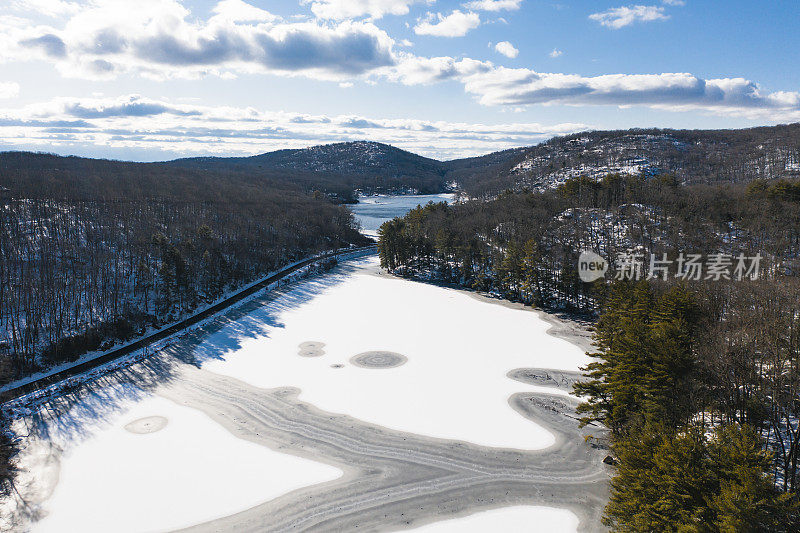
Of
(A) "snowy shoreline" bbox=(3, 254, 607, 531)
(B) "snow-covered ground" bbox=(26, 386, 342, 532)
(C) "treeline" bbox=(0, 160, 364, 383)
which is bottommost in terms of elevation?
(B) "snow-covered ground" bbox=(26, 386, 342, 532)

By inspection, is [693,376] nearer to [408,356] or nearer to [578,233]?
[408,356]

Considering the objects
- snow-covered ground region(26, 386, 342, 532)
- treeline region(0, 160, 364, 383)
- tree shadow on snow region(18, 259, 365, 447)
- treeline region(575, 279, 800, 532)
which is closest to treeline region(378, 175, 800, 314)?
tree shadow on snow region(18, 259, 365, 447)

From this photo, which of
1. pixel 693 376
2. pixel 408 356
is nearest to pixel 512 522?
pixel 693 376

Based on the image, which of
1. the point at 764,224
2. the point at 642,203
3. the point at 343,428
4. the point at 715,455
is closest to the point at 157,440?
the point at 343,428

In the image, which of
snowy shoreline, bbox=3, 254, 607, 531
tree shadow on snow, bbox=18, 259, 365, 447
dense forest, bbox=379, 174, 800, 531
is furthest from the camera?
tree shadow on snow, bbox=18, 259, 365, 447

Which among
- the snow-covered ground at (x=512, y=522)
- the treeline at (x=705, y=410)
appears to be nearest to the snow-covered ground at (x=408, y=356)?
the snow-covered ground at (x=512, y=522)

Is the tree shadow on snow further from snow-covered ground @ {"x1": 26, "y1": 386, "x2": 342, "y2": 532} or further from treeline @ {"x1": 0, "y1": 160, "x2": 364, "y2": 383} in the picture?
treeline @ {"x1": 0, "y1": 160, "x2": 364, "y2": 383}

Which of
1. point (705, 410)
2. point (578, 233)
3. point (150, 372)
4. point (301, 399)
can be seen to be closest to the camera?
point (705, 410)
